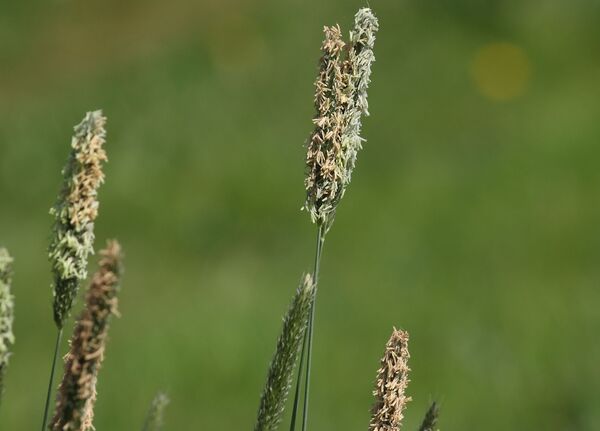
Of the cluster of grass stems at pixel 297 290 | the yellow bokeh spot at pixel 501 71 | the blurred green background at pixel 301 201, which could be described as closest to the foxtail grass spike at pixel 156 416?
the cluster of grass stems at pixel 297 290

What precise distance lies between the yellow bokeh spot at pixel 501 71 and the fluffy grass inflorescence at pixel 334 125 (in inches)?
226

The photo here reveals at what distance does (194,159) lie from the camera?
7.15m

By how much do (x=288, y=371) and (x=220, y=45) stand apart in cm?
632

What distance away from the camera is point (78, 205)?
5.26 ft

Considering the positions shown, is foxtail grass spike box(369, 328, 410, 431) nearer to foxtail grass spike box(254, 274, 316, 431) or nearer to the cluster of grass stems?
the cluster of grass stems

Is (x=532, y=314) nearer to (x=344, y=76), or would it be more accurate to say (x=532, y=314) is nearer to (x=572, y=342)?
(x=572, y=342)

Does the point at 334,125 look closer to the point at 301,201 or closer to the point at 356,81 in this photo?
the point at 356,81

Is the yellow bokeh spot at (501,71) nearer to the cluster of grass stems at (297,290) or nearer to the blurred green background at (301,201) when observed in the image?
the blurred green background at (301,201)

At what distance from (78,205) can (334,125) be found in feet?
1.29

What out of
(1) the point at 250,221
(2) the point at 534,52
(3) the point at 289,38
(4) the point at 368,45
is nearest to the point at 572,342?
(1) the point at 250,221

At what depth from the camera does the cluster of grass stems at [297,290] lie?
144 cm

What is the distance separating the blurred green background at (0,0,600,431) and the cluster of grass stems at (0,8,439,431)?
353 cm

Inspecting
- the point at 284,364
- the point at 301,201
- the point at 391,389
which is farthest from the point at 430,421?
the point at 301,201

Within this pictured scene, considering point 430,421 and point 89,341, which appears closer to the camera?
point 89,341
